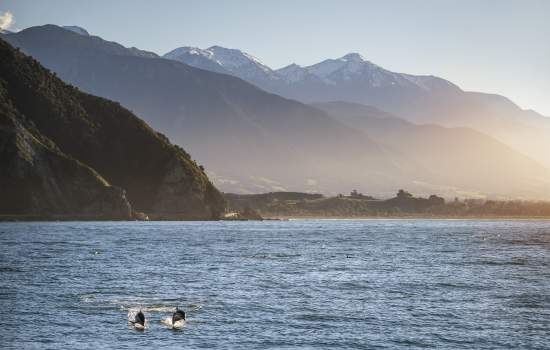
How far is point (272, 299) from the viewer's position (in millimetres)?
71812

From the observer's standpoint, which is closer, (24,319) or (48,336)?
(48,336)

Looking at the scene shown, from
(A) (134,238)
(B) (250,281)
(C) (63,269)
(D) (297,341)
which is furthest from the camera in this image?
(A) (134,238)

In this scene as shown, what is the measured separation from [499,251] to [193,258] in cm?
6839

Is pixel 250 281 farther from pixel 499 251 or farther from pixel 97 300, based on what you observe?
pixel 499 251

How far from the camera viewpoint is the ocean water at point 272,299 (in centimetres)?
5344

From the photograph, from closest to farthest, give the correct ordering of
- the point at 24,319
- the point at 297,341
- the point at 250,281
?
the point at 297,341 < the point at 24,319 < the point at 250,281

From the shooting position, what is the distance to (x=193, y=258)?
393 ft

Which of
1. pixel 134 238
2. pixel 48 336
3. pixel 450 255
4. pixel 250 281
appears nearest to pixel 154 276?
pixel 250 281

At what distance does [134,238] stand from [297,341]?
126 metres

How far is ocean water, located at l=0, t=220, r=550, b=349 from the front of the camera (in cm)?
5344

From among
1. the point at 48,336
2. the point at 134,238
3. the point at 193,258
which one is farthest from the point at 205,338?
the point at 134,238

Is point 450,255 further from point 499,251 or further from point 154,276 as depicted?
point 154,276

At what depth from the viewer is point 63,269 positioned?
9781 centimetres

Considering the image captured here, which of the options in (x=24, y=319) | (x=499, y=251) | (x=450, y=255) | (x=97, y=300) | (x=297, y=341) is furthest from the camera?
(x=499, y=251)
